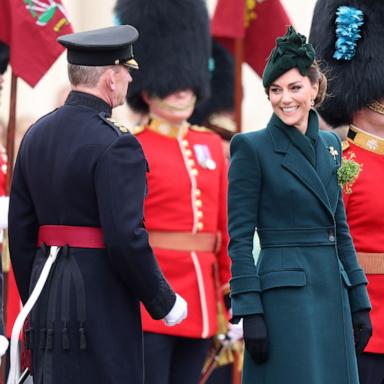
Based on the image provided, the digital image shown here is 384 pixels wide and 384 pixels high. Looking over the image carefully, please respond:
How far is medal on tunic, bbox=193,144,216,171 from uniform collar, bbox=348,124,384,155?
1.12m

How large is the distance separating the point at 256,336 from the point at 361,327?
43cm

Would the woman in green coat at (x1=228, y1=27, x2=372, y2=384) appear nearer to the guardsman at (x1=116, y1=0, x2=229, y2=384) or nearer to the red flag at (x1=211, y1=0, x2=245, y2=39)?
the guardsman at (x1=116, y1=0, x2=229, y2=384)

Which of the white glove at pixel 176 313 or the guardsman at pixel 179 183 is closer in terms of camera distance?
the white glove at pixel 176 313

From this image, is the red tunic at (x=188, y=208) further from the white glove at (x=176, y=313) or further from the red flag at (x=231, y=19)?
the red flag at (x=231, y=19)

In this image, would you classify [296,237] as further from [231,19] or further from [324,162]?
[231,19]

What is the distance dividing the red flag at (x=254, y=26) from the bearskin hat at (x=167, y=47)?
32.5 inches

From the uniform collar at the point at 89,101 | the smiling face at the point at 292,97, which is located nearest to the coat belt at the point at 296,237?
the smiling face at the point at 292,97

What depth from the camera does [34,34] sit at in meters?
6.41

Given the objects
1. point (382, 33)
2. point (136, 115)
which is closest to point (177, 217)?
point (136, 115)

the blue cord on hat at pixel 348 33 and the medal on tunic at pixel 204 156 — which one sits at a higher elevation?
the blue cord on hat at pixel 348 33

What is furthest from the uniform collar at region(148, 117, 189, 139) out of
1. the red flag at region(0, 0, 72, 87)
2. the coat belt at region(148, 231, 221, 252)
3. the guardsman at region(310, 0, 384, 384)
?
the guardsman at region(310, 0, 384, 384)

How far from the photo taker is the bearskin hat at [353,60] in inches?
204

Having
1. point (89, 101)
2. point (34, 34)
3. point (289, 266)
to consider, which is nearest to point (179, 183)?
point (34, 34)

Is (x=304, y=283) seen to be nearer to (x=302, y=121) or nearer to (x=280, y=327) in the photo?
(x=280, y=327)
